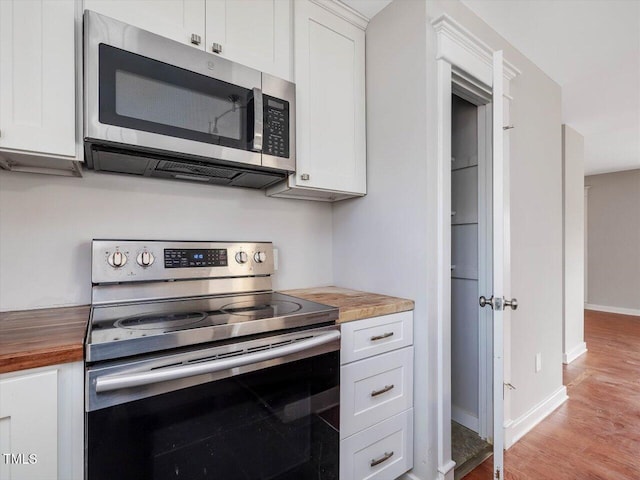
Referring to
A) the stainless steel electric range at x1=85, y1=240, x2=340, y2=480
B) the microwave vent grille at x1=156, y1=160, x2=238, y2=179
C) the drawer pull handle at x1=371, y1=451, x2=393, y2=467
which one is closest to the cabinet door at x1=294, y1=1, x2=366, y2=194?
the microwave vent grille at x1=156, y1=160, x2=238, y2=179

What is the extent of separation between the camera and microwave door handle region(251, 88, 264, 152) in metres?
1.33

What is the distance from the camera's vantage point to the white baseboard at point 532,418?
6.16 feet

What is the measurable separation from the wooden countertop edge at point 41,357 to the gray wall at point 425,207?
1260 millimetres

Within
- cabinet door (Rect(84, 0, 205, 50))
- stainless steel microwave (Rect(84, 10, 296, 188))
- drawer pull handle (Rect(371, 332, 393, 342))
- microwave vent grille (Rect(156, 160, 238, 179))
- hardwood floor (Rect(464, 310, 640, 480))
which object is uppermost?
cabinet door (Rect(84, 0, 205, 50))

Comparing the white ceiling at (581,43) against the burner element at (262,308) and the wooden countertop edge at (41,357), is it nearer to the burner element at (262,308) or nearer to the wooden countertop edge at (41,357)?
the burner element at (262,308)

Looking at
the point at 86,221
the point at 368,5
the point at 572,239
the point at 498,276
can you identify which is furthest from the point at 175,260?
the point at 572,239

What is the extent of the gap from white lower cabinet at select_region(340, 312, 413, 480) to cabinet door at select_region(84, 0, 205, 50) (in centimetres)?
130

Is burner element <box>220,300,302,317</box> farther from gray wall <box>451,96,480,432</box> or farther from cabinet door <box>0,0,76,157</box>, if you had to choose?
gray wall <box>451,96,480,432</box>

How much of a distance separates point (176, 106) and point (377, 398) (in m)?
1.44

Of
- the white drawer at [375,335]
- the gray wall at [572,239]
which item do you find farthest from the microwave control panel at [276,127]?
the gray wall at [572,239]

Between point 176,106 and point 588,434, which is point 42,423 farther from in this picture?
point 588,434

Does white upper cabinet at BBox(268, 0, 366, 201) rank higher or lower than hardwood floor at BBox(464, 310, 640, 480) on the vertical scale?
higher

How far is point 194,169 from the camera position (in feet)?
4.51

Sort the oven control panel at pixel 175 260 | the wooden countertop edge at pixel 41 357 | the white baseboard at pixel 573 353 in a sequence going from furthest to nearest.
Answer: the white baseboard at pixel 573 353, the oven control panel at pixel 175 260, the wooden countertop edge at pixel 41 357
